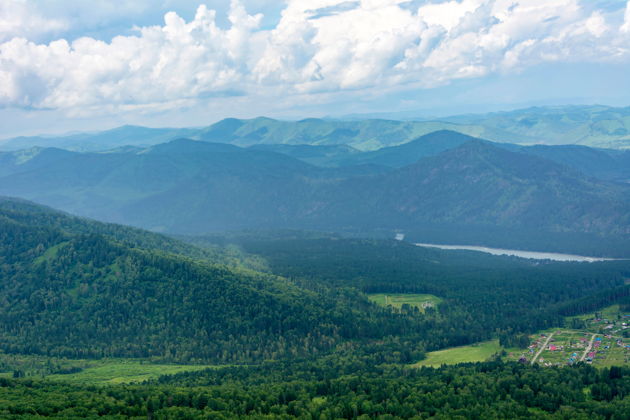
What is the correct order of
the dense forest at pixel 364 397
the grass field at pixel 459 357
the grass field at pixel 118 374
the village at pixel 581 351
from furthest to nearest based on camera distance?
1. the grass field at pixel 459 357
2. the grass field at pixel 118 374
3. the village at pixel 581 351
4. the dense forest at pixel 364 397

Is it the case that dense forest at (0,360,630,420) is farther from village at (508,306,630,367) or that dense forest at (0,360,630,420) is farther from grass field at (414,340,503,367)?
grass field at (414,340,503,367)

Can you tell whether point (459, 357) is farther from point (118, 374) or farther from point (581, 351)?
point (118, 374)

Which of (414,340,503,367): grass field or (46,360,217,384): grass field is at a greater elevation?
(46,360,217,384): grass field

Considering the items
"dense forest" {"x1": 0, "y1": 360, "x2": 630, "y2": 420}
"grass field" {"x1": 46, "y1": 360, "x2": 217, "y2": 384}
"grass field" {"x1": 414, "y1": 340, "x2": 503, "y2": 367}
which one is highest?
"dense forest" {"x1": 0, "y1": 360, "x2": 630, "y2": 420}

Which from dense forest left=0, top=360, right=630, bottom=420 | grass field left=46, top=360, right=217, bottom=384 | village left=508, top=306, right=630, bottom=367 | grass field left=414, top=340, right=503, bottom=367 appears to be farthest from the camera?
grass field left=414, top=340, right=503, bottom=367

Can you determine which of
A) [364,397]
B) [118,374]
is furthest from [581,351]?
[118,374]

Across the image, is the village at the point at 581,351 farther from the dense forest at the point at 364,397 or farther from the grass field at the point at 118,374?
the grass field at the point at 118,374

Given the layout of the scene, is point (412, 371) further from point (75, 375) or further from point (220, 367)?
point (75, 375)

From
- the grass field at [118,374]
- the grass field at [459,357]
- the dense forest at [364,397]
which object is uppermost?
the dense forest at [364,397]

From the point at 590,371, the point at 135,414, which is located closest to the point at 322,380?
the point at 135,414

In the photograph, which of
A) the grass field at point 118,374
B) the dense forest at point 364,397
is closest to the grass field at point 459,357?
the dense forest at point 364,397

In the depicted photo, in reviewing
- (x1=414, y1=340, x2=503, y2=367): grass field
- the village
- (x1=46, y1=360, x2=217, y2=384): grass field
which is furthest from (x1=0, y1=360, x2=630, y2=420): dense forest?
(x1=46, y1=360, x2=217, y2=384): grass field
